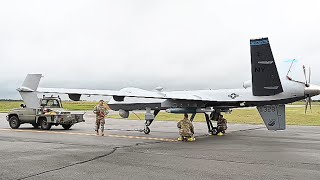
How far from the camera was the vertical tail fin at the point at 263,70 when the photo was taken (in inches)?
631

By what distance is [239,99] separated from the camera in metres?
19.0

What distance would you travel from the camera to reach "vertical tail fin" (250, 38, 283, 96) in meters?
16.0

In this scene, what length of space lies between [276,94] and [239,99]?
2.13 m

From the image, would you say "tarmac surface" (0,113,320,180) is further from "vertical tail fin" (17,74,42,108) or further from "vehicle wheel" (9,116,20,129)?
"vehicle wheel" (9,116,20,129)

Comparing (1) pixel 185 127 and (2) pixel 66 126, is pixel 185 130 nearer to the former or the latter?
(1) pixel 185 127

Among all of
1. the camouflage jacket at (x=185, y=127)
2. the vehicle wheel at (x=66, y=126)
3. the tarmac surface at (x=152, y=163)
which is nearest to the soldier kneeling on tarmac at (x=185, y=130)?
the camouflage jacket at (x=185, y=127)

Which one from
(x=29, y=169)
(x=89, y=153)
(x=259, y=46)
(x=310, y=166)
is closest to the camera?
(x=29, y=169)

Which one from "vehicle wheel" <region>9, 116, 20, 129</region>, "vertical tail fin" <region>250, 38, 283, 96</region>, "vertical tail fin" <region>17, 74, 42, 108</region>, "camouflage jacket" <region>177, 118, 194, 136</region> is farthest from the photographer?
"vehicle wheel" <region>9, 116, 20, 129</region>


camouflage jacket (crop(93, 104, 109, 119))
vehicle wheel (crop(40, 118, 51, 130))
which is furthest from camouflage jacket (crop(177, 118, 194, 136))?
vehicle wheel (crop(40, 118, 51, 130))

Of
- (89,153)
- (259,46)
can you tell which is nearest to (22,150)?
(89,153)

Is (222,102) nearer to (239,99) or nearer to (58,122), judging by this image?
(239,99)

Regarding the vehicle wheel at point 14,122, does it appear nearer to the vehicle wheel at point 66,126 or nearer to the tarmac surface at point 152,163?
the vehicle wheel at point 66,126

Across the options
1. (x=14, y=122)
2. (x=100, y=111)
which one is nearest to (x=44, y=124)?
(x=14, y=122)

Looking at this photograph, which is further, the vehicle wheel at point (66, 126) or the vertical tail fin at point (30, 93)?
the vehicle wheel at point (66, 126)
